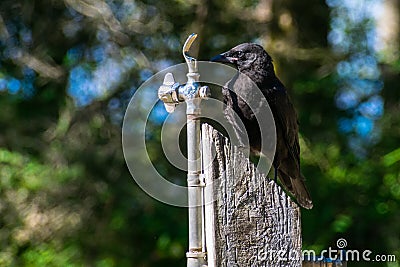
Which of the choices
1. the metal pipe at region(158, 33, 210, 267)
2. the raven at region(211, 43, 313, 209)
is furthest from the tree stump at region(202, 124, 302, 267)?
the raven at region(211, 43, 313, 209)

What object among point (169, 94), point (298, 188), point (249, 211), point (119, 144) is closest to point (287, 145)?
point (298, 188)

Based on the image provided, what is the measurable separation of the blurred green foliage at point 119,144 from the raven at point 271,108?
7.70 ft

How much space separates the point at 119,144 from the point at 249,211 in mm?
3966

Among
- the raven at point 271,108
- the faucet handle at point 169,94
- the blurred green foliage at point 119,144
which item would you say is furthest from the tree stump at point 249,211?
Answer: the blurred green foliage at point 119,144

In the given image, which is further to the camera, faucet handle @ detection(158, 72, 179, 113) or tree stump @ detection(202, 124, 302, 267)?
faucet handle @ detection(158, 72, 179, 113)

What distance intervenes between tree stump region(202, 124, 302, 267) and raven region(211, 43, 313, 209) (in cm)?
126

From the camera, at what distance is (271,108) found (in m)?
3.33

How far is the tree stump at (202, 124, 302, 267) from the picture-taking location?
1.95m

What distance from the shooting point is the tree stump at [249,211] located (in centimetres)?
195

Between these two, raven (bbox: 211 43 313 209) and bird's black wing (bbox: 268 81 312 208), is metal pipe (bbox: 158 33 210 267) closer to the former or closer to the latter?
raven (bbox: 211 43 313 209)

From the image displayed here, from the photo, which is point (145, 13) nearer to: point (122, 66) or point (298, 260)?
point (122, 66)

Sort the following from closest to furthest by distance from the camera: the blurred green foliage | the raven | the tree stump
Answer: the tree stump → the raven → the blurred green foliage

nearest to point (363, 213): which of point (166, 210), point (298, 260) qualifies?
point (166, 210)

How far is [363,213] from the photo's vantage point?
588cm
